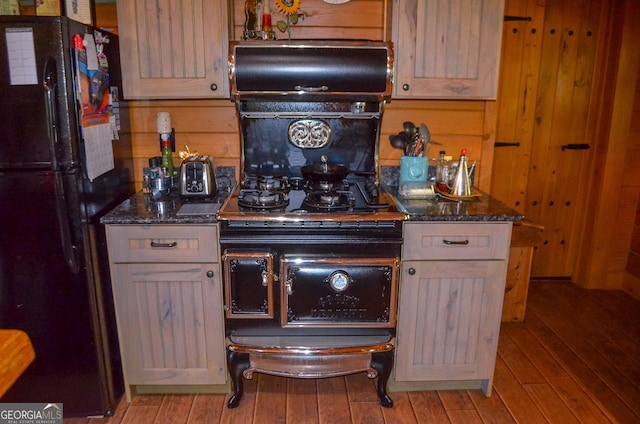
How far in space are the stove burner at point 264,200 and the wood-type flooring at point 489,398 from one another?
2.90ft

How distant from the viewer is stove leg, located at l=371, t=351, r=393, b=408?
6.57ft

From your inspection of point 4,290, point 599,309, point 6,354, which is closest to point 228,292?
point 4,290

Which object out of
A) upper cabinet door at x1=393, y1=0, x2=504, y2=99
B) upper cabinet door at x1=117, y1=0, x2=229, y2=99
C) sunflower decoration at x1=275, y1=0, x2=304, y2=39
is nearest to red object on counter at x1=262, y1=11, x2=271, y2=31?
sunflower decoration at x1=275, y1=0, x2=304, y2=39

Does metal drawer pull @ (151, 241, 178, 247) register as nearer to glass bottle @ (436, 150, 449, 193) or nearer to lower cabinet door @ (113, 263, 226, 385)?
lower cabinet door @ (113, 263, 226, 385)

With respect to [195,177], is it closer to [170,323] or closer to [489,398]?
[170,323]

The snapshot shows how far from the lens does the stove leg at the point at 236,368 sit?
1.99 m

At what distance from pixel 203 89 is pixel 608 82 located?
2527mm

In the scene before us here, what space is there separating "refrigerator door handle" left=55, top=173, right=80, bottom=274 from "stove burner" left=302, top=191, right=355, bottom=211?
0.91 m

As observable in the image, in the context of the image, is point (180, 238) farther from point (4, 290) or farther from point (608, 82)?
point (608, 82)

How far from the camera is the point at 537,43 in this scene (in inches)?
118

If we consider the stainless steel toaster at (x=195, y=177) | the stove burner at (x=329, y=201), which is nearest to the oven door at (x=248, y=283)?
the stove burner at (x=329, y=201)

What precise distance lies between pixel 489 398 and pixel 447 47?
1.58 meters

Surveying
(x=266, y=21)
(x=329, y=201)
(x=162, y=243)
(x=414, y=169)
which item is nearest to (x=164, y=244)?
(x=162, y=243)

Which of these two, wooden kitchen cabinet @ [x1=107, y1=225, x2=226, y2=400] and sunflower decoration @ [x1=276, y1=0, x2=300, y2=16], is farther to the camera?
sunflower decoration @ [x1=276, y1=0, x2=300, y2=16]
